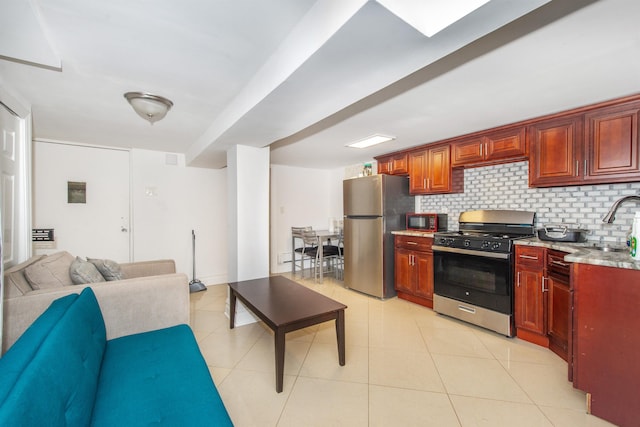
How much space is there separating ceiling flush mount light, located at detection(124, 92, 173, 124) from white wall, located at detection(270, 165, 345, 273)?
10.1 feet

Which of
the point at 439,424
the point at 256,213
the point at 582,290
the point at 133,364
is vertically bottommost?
the point at 439,424

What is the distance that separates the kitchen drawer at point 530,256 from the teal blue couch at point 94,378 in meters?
2.75

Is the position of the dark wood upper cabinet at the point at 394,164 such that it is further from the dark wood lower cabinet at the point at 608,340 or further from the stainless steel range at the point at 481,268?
the dark wood lower cabinet at the point at 608,340

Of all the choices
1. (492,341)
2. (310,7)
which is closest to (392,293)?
(492,341)

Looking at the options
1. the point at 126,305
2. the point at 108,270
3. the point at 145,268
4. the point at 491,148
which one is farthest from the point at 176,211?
the point at 491,148

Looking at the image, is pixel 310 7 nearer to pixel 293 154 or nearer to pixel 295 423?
pixel 295 423

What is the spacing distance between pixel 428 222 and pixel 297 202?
8.86 ft

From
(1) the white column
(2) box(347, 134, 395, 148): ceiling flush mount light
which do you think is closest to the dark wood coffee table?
(1) the white column

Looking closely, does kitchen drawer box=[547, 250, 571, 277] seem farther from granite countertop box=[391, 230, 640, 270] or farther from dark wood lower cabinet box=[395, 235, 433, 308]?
dark wood lower cabinet box=[395, 235, 433, 308]

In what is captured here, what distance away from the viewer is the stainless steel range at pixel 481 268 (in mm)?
2658

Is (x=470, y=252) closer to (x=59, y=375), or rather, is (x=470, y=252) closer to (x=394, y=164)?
(x=394, y=164)

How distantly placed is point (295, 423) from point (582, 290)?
1995 millimetres

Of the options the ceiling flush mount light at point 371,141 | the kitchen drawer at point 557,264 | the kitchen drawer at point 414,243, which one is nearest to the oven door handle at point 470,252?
the kitchen drawer at point 414,243

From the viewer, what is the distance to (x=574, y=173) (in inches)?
95.3
